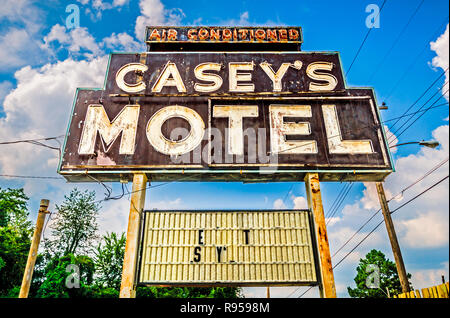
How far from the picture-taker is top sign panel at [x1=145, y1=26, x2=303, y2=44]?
1305cm

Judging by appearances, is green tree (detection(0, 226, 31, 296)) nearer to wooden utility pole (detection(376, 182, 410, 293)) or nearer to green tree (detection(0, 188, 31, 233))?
green tree (detection(0, 188, 31, 233))

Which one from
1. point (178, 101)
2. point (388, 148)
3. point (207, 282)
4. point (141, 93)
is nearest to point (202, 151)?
point (178, 101)

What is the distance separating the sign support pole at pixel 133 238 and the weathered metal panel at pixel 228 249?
28 centimetres

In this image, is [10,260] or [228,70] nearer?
[228,70]

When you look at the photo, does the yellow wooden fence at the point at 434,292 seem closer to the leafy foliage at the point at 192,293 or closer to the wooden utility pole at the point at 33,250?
the wooden utility pole at the point at 33,250

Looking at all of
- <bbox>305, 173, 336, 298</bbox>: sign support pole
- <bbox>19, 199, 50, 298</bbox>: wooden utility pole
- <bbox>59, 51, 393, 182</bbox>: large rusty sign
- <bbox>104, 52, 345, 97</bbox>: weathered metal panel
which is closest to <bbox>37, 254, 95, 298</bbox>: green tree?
<bbox>19, 199, 50, 298</bbox>: wooden utility pole

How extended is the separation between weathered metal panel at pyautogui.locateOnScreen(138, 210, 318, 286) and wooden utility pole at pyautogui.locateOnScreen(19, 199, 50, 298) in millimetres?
4914

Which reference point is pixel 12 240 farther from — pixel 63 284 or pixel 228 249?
pixel 228 249

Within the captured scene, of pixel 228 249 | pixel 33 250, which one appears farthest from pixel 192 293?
pixel 228 249

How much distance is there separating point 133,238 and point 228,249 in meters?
3.06

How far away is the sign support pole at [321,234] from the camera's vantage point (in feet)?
28.0

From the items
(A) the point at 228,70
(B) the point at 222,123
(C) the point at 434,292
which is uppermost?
(A) the point at 228,70

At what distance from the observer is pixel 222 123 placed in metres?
10.7

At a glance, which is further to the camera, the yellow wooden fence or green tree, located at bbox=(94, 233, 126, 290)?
green tree, located at bbox=(94, 233, 126, 290)
